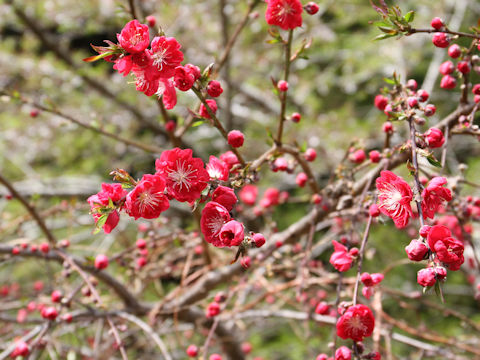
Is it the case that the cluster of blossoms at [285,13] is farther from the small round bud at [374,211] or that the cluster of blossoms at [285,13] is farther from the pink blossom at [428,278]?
the pink blossom at [428,278]

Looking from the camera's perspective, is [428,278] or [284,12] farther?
[284,12]

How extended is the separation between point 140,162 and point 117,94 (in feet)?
2.88

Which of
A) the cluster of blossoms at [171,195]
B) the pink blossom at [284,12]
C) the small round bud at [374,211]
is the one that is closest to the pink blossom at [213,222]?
the cluster of blossoms at [171,195]

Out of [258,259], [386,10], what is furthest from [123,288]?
[386,10]

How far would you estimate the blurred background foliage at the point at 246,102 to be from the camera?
3.10 metres

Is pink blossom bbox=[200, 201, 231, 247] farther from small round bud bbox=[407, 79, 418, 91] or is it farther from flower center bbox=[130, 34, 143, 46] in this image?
small round bud bbox=[407, 79, 418, 91]

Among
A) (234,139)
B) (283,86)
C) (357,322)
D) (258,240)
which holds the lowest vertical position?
(357,322)

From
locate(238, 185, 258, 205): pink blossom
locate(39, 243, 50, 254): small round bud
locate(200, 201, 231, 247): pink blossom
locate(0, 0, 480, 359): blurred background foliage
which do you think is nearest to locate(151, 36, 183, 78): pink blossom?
locate(200, 201, 231, 247): pink blossom

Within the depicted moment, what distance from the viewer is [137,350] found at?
2.32 meters

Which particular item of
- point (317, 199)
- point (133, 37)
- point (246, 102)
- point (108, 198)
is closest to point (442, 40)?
point (317, 199)

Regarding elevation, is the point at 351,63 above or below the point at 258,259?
above

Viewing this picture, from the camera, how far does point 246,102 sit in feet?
13.0

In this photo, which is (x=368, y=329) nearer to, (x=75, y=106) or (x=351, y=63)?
(x=351, y=63)

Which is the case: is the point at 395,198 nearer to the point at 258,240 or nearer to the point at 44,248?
the point at 258,240
